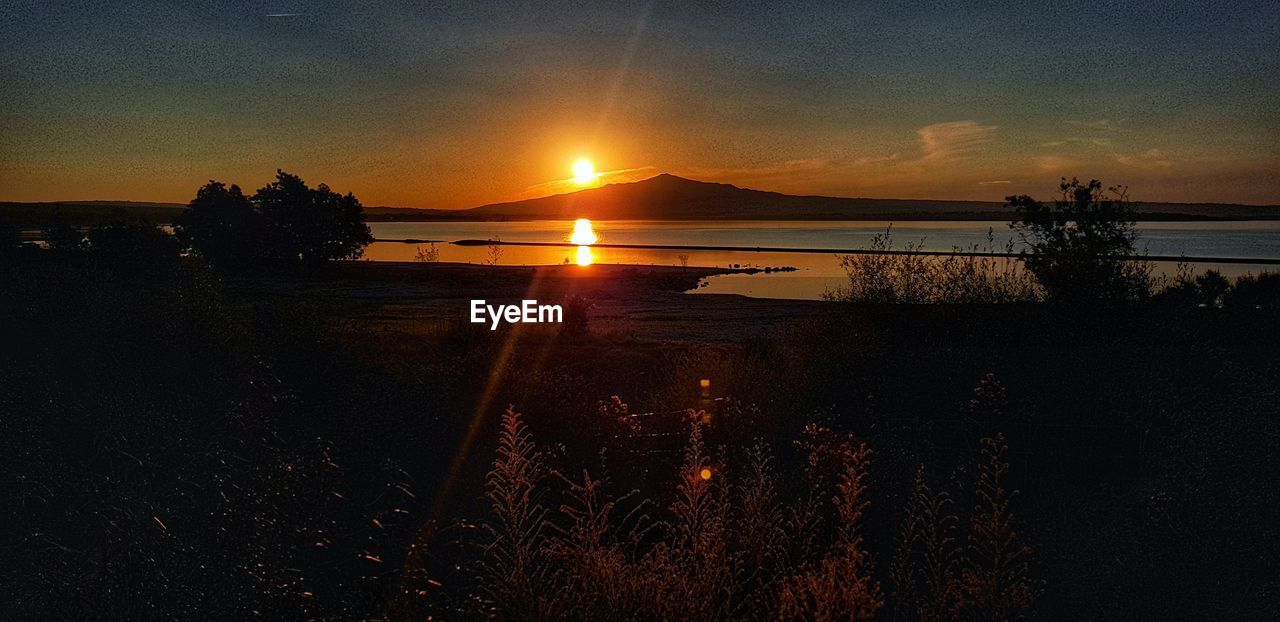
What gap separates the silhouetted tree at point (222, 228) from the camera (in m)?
61.8

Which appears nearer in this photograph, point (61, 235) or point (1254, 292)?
point (1254, 292)

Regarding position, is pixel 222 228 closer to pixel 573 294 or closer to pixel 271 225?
pixel 271 225

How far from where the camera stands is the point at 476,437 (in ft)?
34.5

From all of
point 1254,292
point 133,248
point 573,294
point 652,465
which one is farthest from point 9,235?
point 1254,292

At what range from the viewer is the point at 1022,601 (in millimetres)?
4961

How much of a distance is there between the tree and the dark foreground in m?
2.63

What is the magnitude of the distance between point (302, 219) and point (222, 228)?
5612 mm

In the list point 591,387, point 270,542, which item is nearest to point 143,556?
point 270,542

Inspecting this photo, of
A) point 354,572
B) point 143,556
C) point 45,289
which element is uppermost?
point 45,289

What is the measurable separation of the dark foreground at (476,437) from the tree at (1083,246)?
2.63 m

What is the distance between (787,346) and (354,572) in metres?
12.8

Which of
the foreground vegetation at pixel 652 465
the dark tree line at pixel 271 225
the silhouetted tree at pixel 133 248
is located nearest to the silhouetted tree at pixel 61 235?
the silhouetted tree at pixel 133 248

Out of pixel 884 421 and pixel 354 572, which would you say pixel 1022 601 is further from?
pixel 884 421

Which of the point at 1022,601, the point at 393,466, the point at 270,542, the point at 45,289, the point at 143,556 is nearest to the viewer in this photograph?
the point at 1022,601
